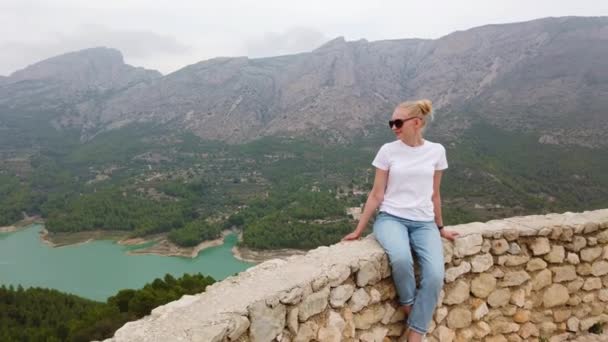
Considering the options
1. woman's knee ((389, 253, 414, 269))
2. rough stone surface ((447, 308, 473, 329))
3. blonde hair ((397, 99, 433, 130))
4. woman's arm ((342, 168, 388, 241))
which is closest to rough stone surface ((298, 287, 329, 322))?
woman's knee ((389, 253, 414, 269))

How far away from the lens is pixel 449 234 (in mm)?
3746

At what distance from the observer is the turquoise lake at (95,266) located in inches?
1745

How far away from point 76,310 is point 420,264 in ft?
95.9

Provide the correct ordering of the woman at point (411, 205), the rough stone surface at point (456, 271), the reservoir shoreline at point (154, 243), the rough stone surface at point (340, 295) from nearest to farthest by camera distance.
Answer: the rough stone surface at point (340, 295)
the woman at point (411, 205)
the rough stone surface at point (456, 271)
the reservoir shoreline at point (154, 243)

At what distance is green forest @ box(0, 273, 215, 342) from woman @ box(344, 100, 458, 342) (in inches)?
578

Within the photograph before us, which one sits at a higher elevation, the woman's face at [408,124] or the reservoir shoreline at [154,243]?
the woman's face at [408,124]

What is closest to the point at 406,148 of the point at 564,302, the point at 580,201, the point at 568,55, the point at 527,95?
the point at 564,302

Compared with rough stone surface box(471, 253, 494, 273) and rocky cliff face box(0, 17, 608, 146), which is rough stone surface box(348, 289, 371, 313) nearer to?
rough stone surface box(471, 253, 494, 273)

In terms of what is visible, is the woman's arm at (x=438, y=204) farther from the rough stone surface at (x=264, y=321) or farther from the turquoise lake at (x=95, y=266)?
the turquoise lake at (x=95, y=266)

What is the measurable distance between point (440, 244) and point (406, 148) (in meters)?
0.82

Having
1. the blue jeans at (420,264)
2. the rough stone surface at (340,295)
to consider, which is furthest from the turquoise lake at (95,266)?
the rough stone surface at (340,295)

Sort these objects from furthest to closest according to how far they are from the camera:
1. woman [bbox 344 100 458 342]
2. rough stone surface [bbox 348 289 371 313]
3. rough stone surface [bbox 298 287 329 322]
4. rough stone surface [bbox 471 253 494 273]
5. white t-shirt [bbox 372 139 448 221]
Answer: rough stone surface [bbox 471 253 494 273], white t-shirt [bbox 372 139 448 221], woman [bbox 344 100 458 342], rough stone surface [bbox 348 289 371 313], rough stone surface [bbox 298 287 329 322]

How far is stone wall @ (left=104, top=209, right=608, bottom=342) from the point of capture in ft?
8.61

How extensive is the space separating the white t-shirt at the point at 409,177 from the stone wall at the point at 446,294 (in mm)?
395
